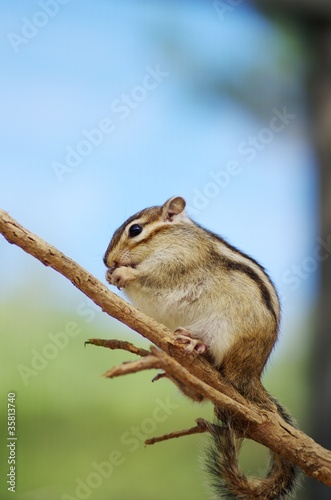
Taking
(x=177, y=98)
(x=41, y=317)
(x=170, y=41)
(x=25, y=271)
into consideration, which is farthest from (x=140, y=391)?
(x=170, y=41)

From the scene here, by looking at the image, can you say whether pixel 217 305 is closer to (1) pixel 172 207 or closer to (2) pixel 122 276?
(2) pixel 122 276

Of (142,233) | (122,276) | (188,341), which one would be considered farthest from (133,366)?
(142,233)

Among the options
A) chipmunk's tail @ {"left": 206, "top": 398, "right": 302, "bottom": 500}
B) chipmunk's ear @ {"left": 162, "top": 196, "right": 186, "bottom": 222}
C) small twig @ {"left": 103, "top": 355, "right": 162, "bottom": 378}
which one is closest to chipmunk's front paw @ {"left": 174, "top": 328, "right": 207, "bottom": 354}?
chipmunk's tail @ {"left": 206, "top": 398, "right": 302, "bottom": 500}

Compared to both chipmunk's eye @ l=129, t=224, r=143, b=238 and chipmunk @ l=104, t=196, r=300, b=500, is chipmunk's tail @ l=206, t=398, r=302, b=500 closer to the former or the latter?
chipmunk @ l=104, t=196, r=300, b=500

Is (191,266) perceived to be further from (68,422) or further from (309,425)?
(309,425)

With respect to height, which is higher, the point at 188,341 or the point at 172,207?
the point at 172,207

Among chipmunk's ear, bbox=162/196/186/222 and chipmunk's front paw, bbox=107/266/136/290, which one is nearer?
chipmunk's front paw, bbox=107/266/136/290
